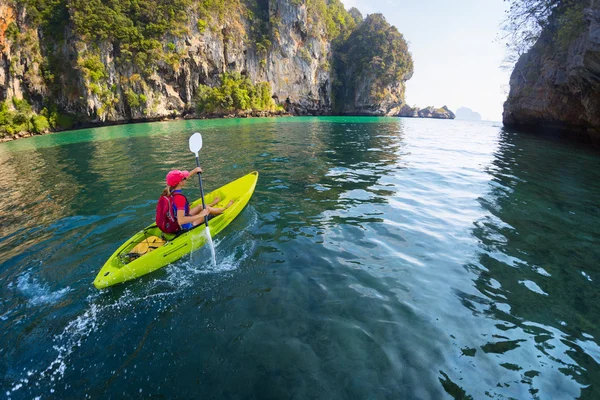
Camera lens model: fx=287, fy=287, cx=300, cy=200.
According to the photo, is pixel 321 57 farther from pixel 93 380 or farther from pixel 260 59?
pixel 93 380

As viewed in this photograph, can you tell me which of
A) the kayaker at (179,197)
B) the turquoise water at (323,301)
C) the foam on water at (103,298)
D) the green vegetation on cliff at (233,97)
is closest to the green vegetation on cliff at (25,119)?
the green vegetation on cliff at (233,97)

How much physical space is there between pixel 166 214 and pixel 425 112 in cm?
11726

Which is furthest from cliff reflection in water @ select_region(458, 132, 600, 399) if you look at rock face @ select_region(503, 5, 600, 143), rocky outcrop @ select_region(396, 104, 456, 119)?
rocky outcrop @ select_region(396, 104, 456, 119)

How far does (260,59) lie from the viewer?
6756cm

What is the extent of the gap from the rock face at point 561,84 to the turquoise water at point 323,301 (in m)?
8.90

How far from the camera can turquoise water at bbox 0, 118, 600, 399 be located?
2.91 metres

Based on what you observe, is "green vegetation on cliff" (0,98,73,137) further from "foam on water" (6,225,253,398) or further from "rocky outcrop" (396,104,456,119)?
"rocky outcrop" (396,104,456,119)

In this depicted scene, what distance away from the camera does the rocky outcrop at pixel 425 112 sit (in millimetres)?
102938

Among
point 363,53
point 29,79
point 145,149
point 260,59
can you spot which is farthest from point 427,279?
point 363,53

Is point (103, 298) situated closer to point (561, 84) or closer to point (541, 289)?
point (541, 289)

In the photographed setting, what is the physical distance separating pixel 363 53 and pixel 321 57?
44.6 feet

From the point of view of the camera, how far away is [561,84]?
17594mm

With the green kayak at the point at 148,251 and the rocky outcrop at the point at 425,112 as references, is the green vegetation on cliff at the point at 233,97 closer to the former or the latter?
the green kayak at the point at 148,251

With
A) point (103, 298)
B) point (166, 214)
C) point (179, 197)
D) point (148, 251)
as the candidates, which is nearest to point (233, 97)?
point (179, 197)
